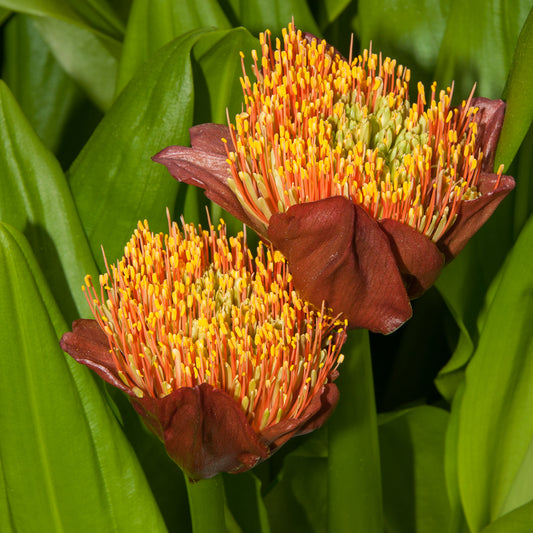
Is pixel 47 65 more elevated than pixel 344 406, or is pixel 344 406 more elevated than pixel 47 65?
pixel 47 65

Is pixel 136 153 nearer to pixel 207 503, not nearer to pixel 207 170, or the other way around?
pixel 207 170

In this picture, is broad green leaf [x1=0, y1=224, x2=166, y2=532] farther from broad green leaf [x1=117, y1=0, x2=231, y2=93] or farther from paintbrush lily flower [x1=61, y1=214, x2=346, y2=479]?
broad green leaf [x1=117, y1=0, x2=231, y2=93]

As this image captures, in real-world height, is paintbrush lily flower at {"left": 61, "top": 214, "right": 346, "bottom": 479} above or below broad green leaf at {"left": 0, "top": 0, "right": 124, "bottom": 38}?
below

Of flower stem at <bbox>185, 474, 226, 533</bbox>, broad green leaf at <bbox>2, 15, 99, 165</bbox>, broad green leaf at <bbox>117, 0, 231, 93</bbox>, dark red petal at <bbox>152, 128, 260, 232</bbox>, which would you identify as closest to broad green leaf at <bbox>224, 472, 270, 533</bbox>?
flower stem at <bbox>185, 474, 226, 533</bbox>

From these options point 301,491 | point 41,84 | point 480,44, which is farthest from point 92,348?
point 41,84

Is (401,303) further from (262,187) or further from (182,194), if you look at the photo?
(182,194)

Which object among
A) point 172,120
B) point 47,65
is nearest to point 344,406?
point 172,120
